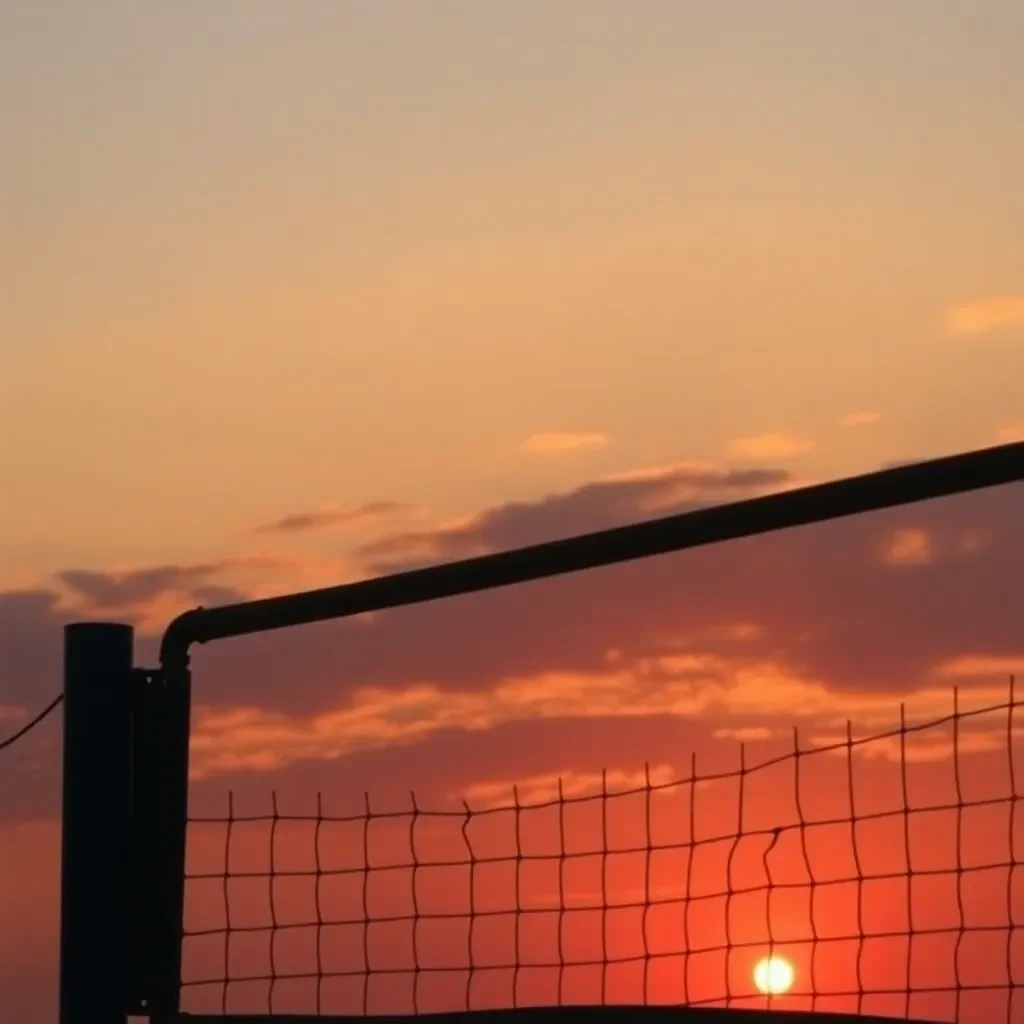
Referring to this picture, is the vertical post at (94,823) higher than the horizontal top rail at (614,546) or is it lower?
lower

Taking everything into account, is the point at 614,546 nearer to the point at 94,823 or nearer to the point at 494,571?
the point at 494,571

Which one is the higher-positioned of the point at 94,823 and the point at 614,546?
the point at 614,546

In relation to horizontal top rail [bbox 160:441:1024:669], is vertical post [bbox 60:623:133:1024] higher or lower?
lower

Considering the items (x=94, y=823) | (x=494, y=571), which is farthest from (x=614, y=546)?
(x=94, y=823)

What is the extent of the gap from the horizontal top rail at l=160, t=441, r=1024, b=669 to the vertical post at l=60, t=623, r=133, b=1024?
0.17 m

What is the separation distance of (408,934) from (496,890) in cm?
26

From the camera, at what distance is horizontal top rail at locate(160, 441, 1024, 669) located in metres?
3.67

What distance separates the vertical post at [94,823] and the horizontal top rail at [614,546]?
0.17 metres

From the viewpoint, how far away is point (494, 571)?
438cm

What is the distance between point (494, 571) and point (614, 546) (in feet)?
1.08

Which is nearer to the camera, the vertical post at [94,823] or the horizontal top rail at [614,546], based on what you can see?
the horizontal top rail at [614,546]

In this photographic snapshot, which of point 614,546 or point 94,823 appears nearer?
point 614,546

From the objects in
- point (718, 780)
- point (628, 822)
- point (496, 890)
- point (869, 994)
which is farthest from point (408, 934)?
point (869, 994)

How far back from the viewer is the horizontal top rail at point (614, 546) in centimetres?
367
